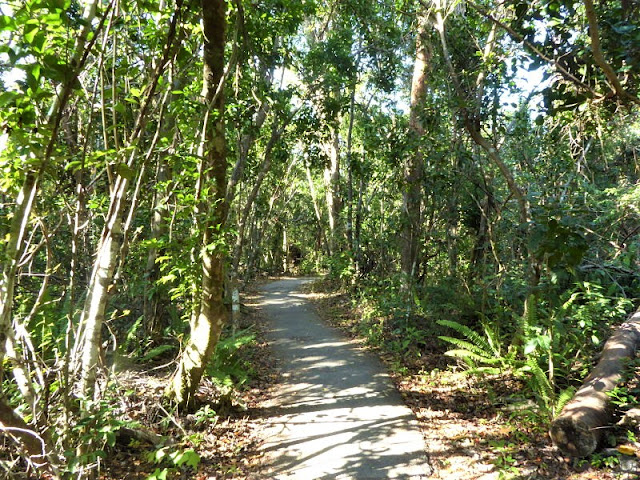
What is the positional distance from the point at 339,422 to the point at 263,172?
6.49 metres

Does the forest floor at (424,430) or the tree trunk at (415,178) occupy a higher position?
the tree trunk at (415,178)

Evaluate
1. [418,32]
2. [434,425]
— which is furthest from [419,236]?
[434,425]

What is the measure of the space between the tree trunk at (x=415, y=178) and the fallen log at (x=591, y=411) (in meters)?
4.54

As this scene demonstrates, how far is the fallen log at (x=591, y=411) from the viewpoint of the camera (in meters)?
4.27

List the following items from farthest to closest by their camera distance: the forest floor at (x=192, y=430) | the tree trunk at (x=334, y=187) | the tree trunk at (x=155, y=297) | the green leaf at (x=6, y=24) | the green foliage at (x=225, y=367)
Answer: the tree trunk at (x=334, y=187) → the tree trunk at (x=155, y=297) → the green foliage at (x=225, y=367) → the forest floor at (x=192, y=430) → the green leaf at (x=6, y=24)

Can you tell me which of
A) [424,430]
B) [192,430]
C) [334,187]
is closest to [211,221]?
[192,430]

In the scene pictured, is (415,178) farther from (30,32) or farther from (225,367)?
(30,32)

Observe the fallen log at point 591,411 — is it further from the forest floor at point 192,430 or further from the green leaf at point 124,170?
the green leaf at point 124,170

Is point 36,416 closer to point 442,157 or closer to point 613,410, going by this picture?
point 613,410

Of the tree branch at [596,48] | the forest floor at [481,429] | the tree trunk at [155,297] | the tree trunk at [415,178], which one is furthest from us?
the tree trunk at [415,178]

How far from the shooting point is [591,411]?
4453 millimetres

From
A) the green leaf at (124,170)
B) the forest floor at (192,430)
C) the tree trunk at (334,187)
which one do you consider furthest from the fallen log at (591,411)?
the tree trunk at (334,187)

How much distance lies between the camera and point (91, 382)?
3.34m

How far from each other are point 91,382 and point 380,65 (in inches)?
455
